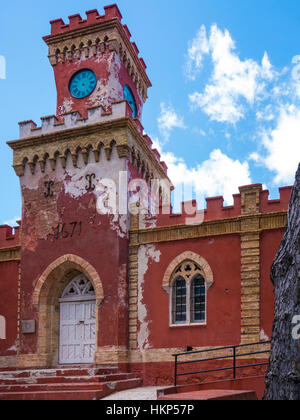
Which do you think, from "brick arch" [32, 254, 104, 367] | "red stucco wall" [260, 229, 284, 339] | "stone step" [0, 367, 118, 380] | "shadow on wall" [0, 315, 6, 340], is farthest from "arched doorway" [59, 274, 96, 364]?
"red stucco wall" [260, 229, 284, 339]

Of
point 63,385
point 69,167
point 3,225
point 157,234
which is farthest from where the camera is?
point 3,225

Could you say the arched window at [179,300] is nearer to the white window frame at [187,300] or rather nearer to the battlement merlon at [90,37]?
the white window frame at [187,300]

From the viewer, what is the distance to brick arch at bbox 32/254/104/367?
1847cm

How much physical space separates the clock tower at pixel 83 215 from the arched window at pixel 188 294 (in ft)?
4.84

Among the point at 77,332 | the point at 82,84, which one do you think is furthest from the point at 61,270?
the point at 82,84

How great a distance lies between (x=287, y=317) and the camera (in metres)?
7.20

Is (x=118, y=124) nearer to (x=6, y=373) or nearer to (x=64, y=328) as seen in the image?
(x=64, y=328)

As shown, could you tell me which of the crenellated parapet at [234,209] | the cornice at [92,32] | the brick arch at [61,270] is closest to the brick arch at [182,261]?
the crenellated parapet at [234,209]

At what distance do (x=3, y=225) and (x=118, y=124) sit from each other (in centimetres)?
625

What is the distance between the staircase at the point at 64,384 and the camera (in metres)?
14.6

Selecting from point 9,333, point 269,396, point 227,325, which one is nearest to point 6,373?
point 9,333

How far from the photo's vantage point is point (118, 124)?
18.9m

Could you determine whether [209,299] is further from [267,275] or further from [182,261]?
[267,275]

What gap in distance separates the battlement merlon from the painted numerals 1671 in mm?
6841
